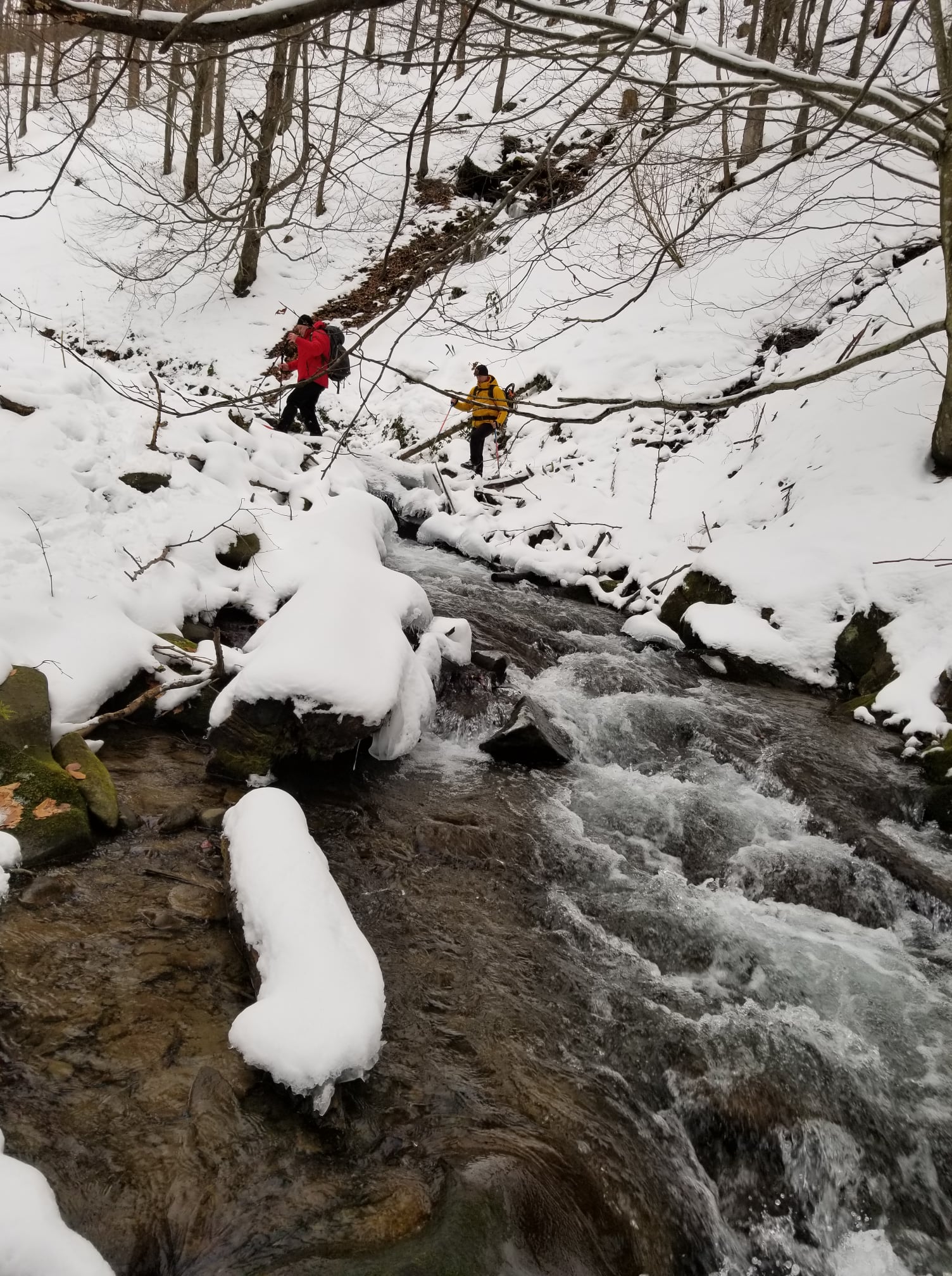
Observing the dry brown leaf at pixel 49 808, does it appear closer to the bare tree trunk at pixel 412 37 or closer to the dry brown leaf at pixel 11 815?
the dry brown leaf at pixel 11 815

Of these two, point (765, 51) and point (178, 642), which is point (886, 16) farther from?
point (178, 642)

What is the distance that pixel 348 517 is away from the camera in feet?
23.4

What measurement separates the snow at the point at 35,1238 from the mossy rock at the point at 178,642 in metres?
3.66

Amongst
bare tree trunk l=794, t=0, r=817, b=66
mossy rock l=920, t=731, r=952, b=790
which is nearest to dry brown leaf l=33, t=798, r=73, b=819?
mossy rock l=920, t=731, r=952, b=790

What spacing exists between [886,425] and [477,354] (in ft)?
33.3

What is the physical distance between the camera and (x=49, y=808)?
11.4 feet

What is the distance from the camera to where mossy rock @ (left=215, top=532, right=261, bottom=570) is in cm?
635

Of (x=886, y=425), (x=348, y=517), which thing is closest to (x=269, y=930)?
(x=348, y=517)

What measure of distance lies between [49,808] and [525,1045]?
93.4 inches

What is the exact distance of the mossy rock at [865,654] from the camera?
6.61 metres

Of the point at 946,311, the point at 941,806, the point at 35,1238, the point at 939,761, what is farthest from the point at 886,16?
the point at 35,1238

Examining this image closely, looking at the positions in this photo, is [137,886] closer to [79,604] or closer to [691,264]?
[79,604]

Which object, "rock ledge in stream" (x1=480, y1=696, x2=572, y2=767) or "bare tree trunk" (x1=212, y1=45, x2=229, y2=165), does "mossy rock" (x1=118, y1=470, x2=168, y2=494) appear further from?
"rock ledge in stream" (x1=480, y1=696, x2=572, y2=767)

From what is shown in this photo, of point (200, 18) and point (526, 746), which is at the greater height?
point (200, 18)
